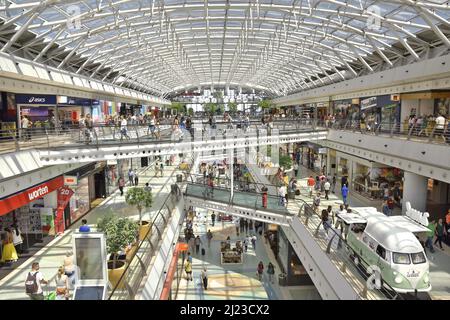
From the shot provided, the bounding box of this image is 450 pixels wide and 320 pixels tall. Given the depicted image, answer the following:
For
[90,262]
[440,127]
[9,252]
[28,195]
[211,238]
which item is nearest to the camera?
[90,262]

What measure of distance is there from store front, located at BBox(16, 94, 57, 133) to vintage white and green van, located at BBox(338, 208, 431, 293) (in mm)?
17612

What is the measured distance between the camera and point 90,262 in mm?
8891

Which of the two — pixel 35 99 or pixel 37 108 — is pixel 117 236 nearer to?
pixel 35 99

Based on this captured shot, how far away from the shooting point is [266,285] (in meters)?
20.8

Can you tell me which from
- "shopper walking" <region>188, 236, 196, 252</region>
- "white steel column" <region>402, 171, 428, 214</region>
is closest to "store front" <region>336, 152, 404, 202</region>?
"white steel column" <region>402, 171, 428, 214</region>

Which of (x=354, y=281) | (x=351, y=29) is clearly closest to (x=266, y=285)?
(x=354, y=281)

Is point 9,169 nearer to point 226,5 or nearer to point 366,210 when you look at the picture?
point 366,210

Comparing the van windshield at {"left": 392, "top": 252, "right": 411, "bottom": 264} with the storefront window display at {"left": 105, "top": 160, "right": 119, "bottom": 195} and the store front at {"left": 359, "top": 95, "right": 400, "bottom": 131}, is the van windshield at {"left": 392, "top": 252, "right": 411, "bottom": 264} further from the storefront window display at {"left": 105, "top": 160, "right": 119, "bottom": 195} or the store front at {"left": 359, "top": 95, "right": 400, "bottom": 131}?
the storefront window display at {"left": 105, "top": 160, "right": 119, "bottom": 195}

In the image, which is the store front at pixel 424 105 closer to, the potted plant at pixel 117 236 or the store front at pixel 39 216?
the potted plant at pixel 117 236

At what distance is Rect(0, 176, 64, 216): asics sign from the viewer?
12953mm

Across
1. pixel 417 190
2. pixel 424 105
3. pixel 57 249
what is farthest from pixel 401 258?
pixel 424 105

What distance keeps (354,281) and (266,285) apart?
35.9ft

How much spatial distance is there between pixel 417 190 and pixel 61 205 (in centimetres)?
1769

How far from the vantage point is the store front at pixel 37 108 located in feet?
74.7
